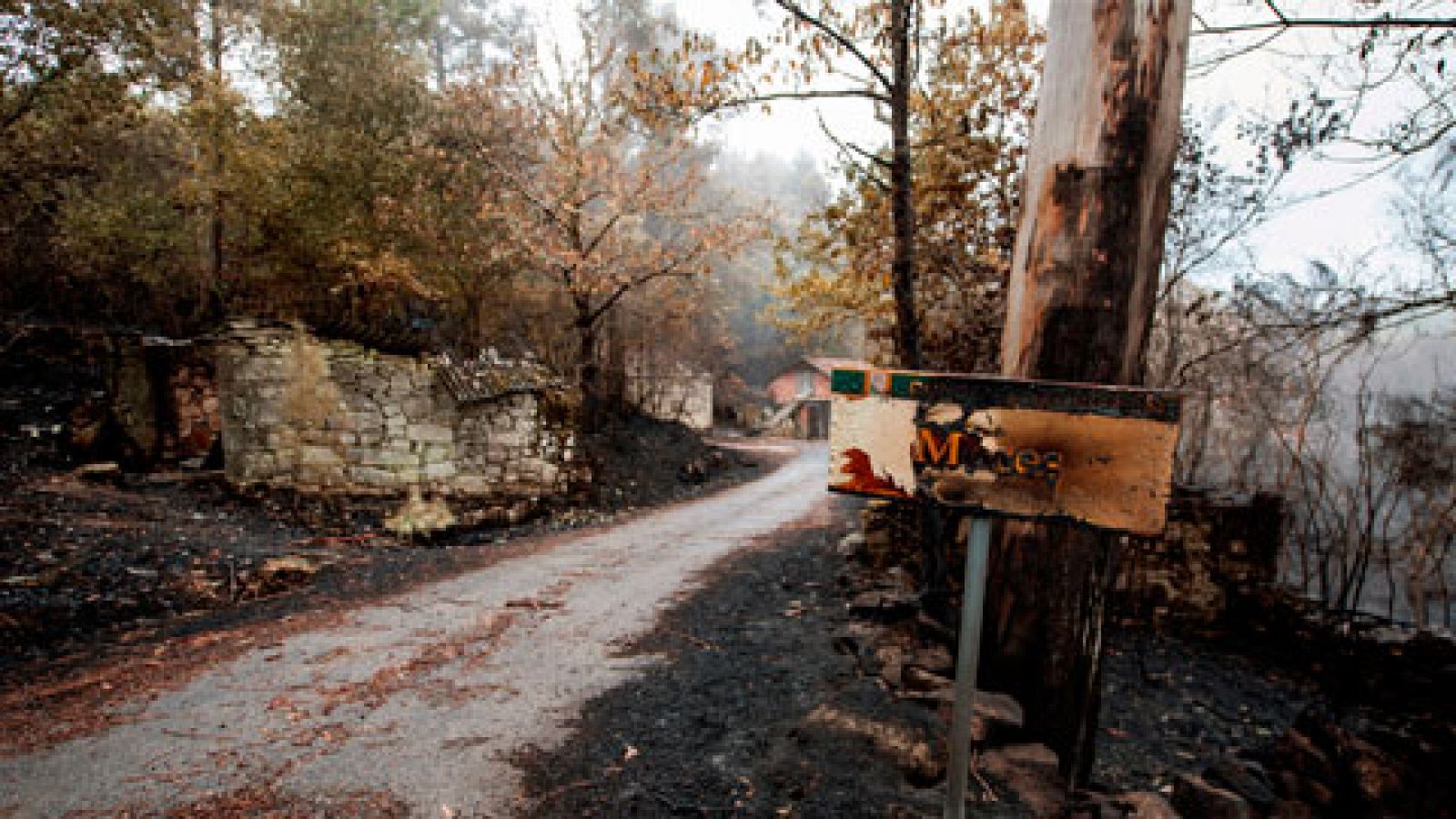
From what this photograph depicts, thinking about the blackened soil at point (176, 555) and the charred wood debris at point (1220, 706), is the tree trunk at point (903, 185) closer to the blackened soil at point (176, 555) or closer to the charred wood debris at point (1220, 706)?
the charred wood debris at point (1220, 706)

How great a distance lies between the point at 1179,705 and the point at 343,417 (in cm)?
1070

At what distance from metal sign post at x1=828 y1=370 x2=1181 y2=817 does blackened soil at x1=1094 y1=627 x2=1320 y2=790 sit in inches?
152

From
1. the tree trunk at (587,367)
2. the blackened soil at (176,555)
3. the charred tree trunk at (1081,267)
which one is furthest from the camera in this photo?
the tree trunk at (587,367)

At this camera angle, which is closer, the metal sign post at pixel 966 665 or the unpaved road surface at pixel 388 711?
the metal sign post at pixel 966 665

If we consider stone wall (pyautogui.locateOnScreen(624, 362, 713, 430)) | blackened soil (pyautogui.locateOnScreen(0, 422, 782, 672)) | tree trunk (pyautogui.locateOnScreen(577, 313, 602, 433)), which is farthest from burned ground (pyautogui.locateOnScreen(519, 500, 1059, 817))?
stone wall (pyautogui.locateOnScreen(624, 362, 713, 430))

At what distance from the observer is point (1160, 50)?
242 cm

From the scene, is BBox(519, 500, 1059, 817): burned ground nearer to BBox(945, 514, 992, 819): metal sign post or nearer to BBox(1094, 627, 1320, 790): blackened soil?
BBox(945, 514, 992, 819): metal sign post

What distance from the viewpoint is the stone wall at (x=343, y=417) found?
331 inches

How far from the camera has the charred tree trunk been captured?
7.98 feet

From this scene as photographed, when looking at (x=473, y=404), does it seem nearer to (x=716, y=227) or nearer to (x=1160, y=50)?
(x=716, y=227)

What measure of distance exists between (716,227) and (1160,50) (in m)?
11.2

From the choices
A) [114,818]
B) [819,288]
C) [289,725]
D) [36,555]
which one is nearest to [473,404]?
[36,555]

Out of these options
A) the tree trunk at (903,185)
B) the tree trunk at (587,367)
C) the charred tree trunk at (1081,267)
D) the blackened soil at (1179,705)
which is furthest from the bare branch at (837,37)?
the tree trunk at (587,367)

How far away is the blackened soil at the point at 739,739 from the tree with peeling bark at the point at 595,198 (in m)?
9.37
